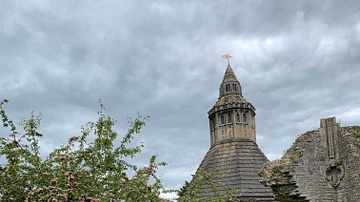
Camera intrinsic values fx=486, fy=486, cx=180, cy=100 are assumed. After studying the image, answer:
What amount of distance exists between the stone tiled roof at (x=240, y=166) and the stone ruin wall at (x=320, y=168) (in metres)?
15.4

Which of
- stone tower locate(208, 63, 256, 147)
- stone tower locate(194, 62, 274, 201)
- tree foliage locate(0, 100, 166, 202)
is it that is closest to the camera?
tree foliage locate(0, 100, 166, 202)

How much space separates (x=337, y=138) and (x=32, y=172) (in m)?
9.04

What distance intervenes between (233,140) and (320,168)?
20574 millimetres

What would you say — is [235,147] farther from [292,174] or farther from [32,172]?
[32,172]

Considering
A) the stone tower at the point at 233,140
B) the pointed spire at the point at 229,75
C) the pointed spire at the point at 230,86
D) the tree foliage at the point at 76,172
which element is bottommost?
the tree foliage at the point at 76,172

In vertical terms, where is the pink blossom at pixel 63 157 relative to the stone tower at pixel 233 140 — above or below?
below

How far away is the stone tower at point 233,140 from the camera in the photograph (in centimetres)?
3244

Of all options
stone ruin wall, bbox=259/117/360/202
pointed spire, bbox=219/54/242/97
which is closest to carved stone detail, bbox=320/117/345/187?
stone ruin wall, bbox=259/117/360/202

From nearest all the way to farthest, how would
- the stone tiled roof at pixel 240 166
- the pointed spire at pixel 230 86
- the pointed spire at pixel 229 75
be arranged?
the stone tiled roof at pixel 240 166 → the pointed spire at pixel 230 86 → the pointed spire at pixel 229 75

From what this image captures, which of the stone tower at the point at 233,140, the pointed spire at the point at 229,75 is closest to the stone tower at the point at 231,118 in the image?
the stone tower at the point at 233,140

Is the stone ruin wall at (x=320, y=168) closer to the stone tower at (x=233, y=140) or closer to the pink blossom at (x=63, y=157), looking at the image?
the pink blossom at (x=63, y=157)

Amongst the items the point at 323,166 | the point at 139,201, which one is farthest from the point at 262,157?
the point at 139,201

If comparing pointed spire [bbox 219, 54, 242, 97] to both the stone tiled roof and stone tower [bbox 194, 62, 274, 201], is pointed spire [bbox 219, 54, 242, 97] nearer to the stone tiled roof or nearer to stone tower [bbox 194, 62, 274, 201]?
stone tower [bbox 194, 62, 274, 201]

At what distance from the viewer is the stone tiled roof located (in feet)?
101
